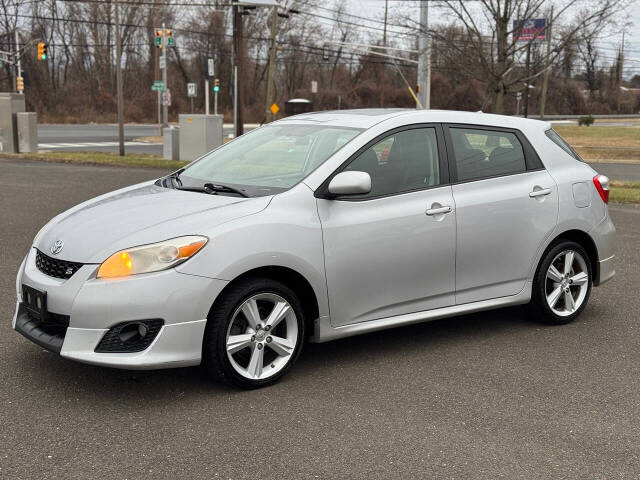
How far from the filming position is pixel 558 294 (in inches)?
239

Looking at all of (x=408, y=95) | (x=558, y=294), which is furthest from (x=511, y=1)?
(x=408, y=95)

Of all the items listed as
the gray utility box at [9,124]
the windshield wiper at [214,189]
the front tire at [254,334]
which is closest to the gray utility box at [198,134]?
the gray utility box at [9,124]

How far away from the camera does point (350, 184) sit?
469 cm

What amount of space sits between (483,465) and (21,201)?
36.5 ft

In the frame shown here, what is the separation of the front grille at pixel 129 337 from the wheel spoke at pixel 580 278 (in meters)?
3.46

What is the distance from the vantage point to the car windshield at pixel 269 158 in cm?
503

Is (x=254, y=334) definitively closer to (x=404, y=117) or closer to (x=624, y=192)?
(x=404, y=117)

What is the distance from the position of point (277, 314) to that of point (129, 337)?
87 cm

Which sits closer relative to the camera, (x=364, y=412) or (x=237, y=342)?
(x=364, y=412)

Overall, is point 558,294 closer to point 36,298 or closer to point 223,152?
point 223,152

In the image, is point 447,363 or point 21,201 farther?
point 21,201

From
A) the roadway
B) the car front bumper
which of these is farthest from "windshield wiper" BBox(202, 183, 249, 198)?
the roadway

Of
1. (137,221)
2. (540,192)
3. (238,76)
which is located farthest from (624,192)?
(238,76)

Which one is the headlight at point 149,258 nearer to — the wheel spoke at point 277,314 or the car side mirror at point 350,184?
the wheel spoke at point 277,314
